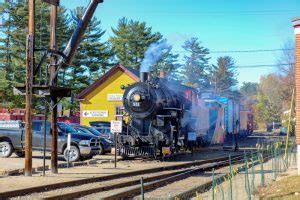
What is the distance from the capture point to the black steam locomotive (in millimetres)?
20969

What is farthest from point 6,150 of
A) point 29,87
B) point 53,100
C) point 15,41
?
point 15,41

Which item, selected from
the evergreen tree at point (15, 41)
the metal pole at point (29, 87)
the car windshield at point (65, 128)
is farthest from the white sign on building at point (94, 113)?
the metal pole at point (29, 87)

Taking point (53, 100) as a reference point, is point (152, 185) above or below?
below

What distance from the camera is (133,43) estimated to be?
62.8 m

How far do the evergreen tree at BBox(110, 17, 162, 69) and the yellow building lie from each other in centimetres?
1923

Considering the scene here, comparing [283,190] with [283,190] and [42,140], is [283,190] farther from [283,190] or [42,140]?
[42,140]

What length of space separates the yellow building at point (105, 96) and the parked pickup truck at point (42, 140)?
2035cm

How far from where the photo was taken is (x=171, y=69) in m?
62.8

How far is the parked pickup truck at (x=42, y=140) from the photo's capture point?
20.0 meters

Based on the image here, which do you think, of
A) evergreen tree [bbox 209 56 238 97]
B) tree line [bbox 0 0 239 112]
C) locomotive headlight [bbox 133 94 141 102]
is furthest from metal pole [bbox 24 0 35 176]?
evergreen tree [bbox 209 56 238 97]

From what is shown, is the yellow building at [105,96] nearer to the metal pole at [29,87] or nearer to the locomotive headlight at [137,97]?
the locomotive headlight at [137,97]

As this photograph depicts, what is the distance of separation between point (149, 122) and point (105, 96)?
21.0 m

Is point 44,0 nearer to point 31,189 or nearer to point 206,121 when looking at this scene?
point 31,189

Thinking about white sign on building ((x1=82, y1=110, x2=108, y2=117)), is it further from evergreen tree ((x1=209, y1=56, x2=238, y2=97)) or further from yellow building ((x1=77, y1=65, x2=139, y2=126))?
evergreen tree ((x1=209, y1=56, x2=238, y2=97))
